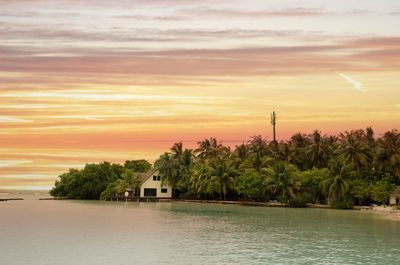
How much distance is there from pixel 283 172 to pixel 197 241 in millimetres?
45901

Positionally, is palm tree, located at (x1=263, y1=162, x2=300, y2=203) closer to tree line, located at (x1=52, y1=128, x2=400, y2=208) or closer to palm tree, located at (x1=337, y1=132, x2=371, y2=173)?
tree line, located at (x1=52, y1=128, x2=400, y2=208)

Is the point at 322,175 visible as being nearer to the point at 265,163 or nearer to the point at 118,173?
the point at 265,163

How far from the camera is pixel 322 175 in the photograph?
78.5 m

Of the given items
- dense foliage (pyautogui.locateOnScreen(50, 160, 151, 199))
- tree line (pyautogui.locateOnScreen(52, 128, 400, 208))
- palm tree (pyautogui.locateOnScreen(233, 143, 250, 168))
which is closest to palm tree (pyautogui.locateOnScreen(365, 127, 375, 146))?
tree line (pyautogui.locateOnScreen(52, 128, 400, 208))

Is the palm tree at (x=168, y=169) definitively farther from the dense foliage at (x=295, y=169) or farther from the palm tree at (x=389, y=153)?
the palm tree at (x=389, y=153)

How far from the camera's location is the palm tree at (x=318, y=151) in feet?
283

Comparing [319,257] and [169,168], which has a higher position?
[169,168]

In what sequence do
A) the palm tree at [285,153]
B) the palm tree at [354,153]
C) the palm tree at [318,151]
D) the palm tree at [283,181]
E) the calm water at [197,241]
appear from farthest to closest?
the palm tree at [285,153] → the palm tree at [318,151] → the palm tree at [283,181] → the palm tree at [354,153] → the calm water at [197,241]

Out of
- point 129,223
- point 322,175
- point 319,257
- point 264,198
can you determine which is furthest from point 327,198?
point 319,257

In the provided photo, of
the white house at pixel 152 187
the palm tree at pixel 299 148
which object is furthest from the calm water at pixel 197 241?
the white house at pixel 152 187

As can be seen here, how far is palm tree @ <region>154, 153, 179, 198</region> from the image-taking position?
321 ft

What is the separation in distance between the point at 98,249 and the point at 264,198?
56.3m

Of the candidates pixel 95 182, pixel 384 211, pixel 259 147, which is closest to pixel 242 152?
pixel 259 147

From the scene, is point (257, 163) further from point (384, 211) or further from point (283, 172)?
A: point (384, 211)
